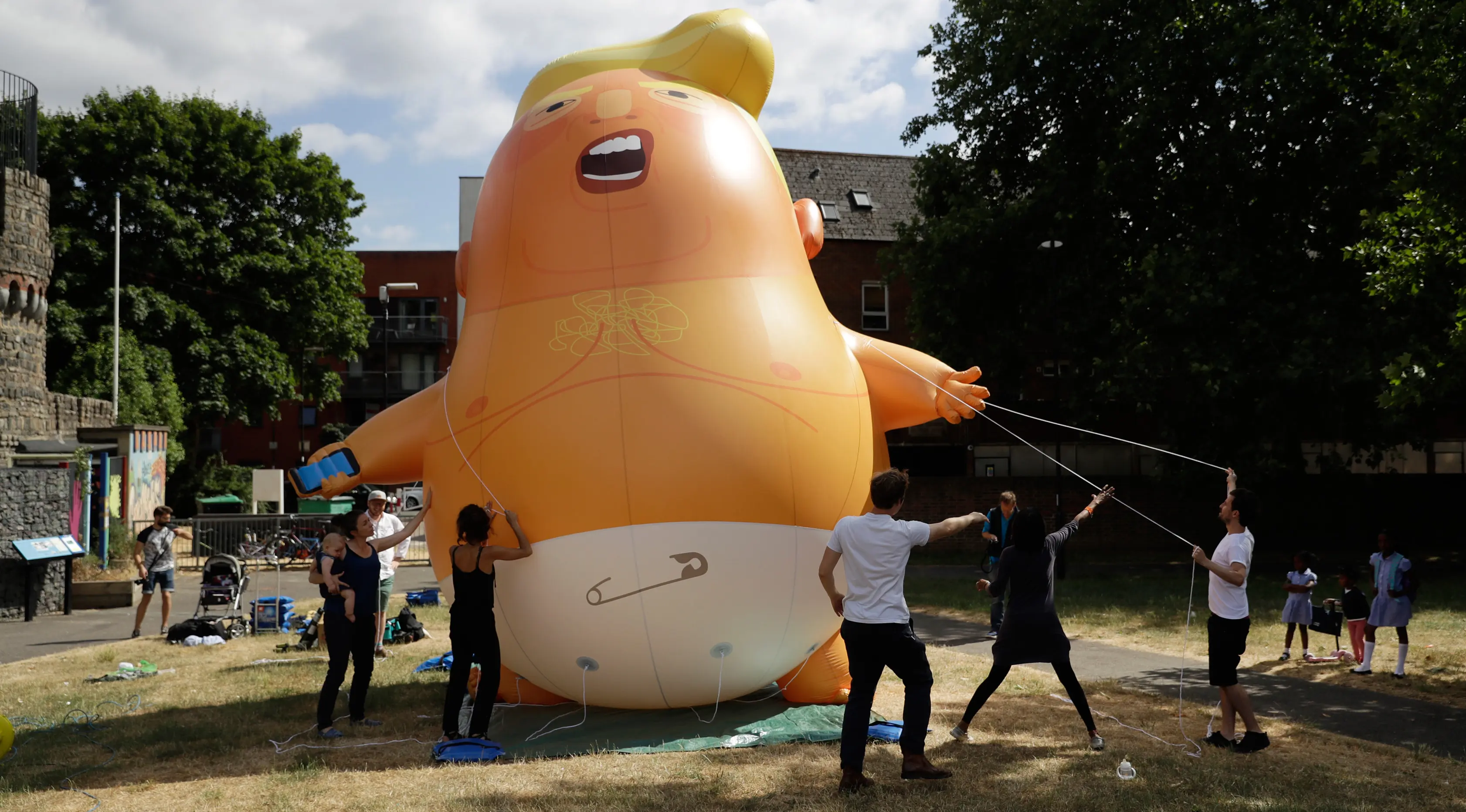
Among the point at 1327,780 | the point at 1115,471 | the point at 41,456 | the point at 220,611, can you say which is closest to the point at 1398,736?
the point at 1327,780

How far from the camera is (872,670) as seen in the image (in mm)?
6242

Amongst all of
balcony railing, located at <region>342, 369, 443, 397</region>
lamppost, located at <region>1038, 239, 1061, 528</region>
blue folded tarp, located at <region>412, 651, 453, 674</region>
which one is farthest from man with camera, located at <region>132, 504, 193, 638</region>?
balcony railing, located at <region>342, 369, 443, 397</region>

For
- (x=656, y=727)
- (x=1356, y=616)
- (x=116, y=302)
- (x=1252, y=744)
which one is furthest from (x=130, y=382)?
(x=1252, y=744)

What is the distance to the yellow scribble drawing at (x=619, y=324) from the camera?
7.46 meters

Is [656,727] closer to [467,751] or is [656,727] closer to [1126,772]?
[467,751]

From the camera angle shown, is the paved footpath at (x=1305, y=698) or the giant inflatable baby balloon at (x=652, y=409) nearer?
the giant inflatable baby balloon at (x=652, y=409)

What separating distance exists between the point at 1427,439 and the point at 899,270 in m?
11.5

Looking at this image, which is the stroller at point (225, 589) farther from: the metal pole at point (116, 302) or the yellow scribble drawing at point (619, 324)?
the metal pole at point (116, 302)

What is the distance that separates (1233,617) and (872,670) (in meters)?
2.76

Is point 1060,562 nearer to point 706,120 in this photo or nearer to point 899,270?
point 899,270

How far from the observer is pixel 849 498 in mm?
7793

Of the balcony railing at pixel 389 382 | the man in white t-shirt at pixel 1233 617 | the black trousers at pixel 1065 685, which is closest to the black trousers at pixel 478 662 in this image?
the black trousers at pixel 1065 685

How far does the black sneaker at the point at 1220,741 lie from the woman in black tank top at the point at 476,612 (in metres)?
4.87

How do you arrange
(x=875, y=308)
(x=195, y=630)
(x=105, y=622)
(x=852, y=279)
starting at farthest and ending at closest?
(x=875, y=308), (x=852, y=279), (x=105, y=622), (x=195, y=630)
